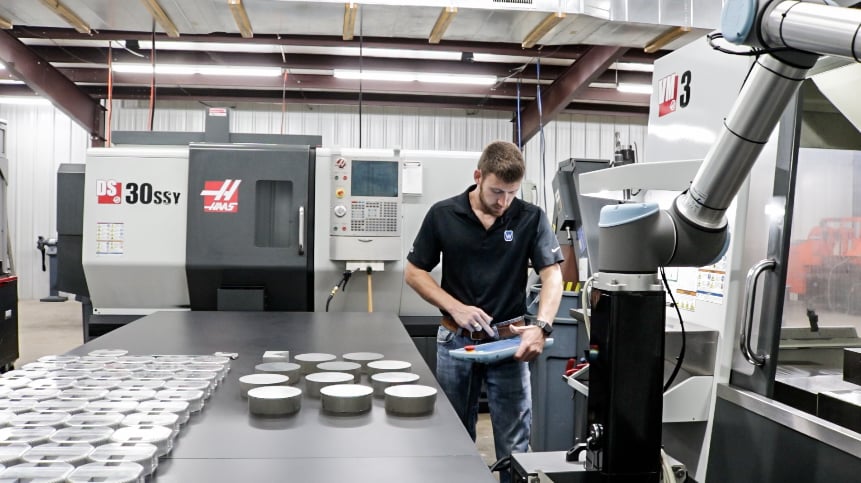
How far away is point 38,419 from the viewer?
97 centimetres

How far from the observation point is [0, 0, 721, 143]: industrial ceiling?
311 centimetres

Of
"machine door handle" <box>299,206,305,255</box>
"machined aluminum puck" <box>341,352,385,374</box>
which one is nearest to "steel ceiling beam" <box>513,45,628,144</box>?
"machine door handle" <box>299,206,305,255</box>

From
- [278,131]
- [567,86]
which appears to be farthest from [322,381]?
[278,131]

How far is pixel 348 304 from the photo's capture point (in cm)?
301

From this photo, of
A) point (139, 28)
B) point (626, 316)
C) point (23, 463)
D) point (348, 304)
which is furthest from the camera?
point (139, 28)

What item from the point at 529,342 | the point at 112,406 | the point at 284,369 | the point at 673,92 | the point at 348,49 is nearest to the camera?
the point at 112,406

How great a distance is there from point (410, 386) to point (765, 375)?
1.01 metres

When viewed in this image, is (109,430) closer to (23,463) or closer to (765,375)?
(23,463)

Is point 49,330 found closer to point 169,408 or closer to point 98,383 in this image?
point 98,383

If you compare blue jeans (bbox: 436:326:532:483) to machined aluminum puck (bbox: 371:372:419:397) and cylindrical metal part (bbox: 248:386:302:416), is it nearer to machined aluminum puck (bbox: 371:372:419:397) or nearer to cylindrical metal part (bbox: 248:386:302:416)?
machined aluminum puck (bbox: 371:372:419:397)

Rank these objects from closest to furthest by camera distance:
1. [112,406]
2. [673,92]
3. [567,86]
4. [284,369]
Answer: [112,406], [284,369], [673,92], [567,86]

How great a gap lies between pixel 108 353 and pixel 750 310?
1.66 metres

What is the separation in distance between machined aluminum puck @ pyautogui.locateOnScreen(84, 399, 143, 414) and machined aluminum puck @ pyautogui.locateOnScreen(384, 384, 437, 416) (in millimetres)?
446

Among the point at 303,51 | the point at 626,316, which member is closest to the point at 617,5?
the point at 626,316
